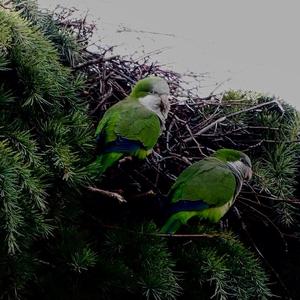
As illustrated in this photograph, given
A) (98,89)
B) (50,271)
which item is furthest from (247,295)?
(98,89)

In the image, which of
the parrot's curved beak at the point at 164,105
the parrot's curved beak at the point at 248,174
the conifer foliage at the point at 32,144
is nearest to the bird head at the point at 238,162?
the parrot's curved beak at the point at 248,174

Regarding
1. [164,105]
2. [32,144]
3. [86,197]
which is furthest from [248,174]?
[32,144]

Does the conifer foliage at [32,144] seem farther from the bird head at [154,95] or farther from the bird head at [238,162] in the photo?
the bird head at [238,162]

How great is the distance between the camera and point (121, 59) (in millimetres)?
1225

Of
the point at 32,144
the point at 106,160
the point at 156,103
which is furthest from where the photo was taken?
the point at 156,103

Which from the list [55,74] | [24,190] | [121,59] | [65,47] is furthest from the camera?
[121,59]

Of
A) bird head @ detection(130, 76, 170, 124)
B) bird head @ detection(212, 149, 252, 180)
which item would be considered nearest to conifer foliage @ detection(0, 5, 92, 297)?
bird head @ detection(130, 76, 170, 124)

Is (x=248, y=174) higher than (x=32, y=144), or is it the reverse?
(x=32, y=144)

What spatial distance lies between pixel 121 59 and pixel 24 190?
528 millimetres

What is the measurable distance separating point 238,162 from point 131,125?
0.71 feet

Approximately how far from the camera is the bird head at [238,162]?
1.04m

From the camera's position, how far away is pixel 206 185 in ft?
3.20

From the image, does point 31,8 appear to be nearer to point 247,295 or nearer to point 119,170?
point 119,170

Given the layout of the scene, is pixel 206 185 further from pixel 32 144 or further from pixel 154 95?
pixel 32 144
